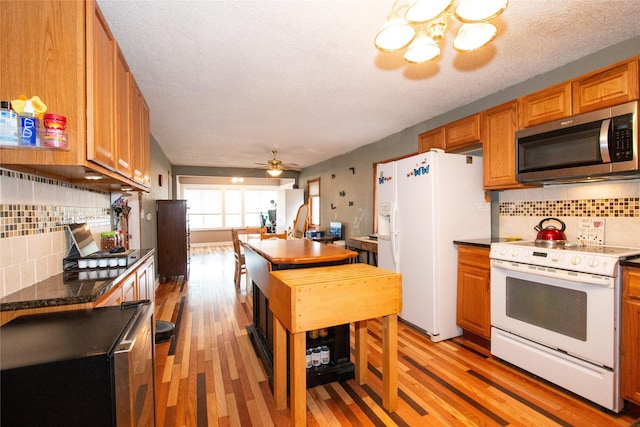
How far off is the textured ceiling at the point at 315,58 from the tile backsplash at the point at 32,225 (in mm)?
1098

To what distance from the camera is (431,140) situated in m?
3.72

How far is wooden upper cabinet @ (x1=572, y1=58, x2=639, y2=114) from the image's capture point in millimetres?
1950

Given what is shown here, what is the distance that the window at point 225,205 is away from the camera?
10.5m

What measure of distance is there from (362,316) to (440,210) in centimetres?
157

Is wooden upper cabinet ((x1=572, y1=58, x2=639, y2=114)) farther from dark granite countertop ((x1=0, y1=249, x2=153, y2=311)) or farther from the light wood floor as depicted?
dark granite countertop ((x1=0, y1=249, x2=153, y2=311))

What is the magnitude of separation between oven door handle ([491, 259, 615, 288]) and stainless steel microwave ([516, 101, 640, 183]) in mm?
722

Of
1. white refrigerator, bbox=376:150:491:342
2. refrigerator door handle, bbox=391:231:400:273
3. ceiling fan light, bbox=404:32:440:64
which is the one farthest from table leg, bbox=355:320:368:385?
ceiling fan light, bbox=404:32:440:64

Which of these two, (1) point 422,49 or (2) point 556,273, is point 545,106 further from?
(1) point 422,49

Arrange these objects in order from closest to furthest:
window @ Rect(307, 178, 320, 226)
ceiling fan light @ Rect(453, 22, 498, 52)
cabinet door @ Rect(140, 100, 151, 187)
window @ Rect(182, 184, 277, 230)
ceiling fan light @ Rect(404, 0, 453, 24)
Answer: ceiling fan light @ Rect(404, 0, 453, 24)
ceiling fan light @ Rect(453, 22, 498, 52)
cabinet door @ Rect(140, 100, 151, 187)
window @ Rect(307, 178, 320, 226)
window @ Rect(182, 184, 277, 230)

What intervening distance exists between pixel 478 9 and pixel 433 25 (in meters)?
0.27

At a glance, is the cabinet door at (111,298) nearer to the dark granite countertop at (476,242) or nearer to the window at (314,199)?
the dark granite countertop at (476,242)

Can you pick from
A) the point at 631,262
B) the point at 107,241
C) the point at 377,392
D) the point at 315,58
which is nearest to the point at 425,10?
the point at 315,58

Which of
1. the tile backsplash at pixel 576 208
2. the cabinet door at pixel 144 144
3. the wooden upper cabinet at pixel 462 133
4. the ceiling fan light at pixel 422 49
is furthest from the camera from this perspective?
the wooden upper cabinet at pixel 462 133

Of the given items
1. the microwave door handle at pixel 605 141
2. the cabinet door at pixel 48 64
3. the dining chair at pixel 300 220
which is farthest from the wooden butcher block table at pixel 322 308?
the dining chair at pixel 300 220
